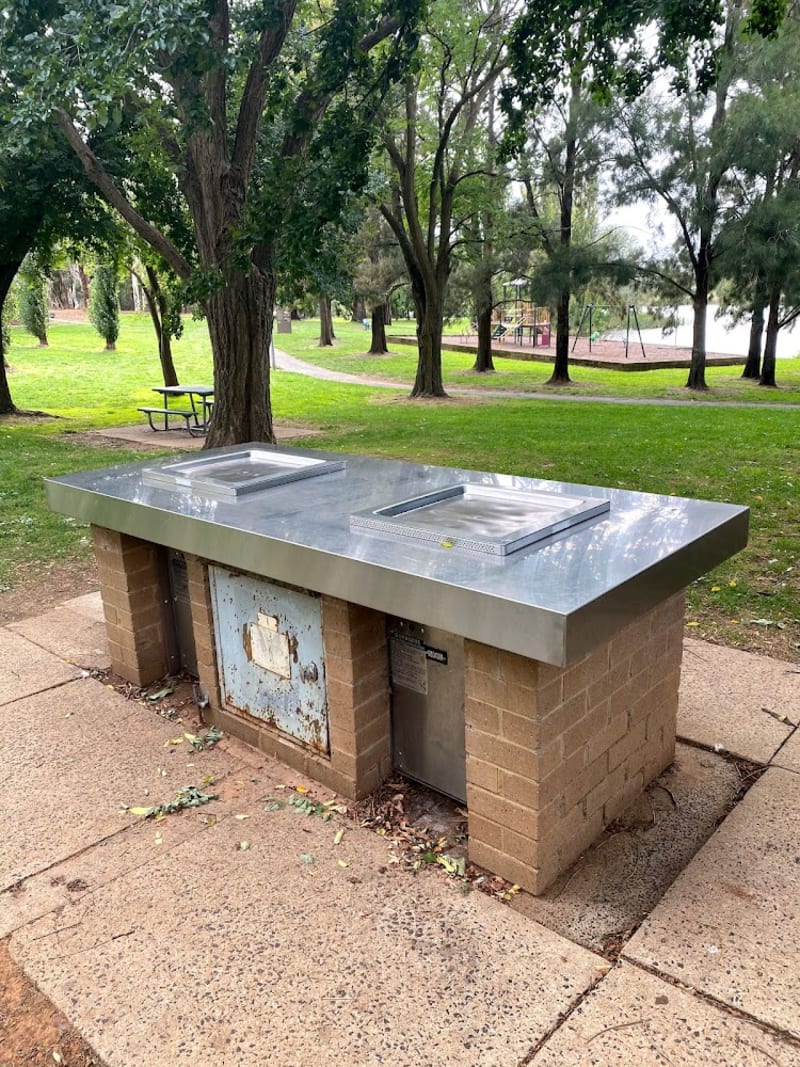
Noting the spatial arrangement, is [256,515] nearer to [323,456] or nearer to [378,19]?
[323,456]

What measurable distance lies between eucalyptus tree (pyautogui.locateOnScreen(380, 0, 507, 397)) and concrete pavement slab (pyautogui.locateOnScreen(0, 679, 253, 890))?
1226cm

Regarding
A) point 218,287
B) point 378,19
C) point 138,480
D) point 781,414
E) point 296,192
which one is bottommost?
point 781,414

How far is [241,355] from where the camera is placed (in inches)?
357

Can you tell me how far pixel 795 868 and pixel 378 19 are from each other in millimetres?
8864

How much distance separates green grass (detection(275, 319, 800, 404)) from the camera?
18.0 m

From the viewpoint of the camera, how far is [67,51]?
6152mm

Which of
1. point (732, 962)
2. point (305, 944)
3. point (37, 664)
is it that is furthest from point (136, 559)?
point (732, 962)

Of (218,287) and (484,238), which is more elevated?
(484,238)

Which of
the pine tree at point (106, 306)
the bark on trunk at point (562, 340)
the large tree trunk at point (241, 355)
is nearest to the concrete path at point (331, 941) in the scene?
the large tree trunk at point (241, 355)

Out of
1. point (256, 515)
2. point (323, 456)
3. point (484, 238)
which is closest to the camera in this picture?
point (256, 515)

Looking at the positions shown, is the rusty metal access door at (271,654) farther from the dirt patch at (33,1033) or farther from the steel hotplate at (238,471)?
the dirt patch at (33,1033)

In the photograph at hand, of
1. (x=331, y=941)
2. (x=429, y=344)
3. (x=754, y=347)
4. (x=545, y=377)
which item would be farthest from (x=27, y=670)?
(x=754, y=347)

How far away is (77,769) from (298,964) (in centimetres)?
139

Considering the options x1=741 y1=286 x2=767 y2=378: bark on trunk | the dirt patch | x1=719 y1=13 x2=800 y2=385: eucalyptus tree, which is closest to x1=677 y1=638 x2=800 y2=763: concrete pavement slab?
the dirt patch
